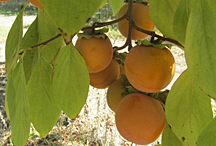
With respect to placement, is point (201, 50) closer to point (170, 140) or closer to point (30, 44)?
point (170, 140)

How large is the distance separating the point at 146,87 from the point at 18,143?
0.32 metres

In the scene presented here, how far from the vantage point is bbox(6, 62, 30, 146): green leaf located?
1.40 feet

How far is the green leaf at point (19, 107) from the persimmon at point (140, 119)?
239mm

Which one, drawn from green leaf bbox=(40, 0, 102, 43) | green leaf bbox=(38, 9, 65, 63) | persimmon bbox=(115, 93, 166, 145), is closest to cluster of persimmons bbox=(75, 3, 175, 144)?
persimmon bbox=(115, 93, 166, 145)

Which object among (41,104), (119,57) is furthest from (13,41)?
(119,57)

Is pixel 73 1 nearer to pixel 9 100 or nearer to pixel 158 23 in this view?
pixel 158 23

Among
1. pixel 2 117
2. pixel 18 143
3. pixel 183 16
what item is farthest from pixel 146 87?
pixel 2 117

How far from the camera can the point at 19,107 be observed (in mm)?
455

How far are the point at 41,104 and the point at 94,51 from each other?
8.0 inches

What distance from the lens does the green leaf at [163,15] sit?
1.24ft

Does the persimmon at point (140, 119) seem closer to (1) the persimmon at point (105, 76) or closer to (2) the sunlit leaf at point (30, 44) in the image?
(1) the persimmon at point (105, 76)

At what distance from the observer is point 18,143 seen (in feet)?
1.44

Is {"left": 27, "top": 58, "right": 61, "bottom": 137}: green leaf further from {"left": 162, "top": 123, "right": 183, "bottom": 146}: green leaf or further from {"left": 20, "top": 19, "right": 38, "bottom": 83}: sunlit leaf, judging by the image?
{"left": 162, "top": 123, "right": 183, "bottom": 146}: green leaf

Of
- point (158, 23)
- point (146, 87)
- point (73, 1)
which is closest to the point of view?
point (73, 1)
